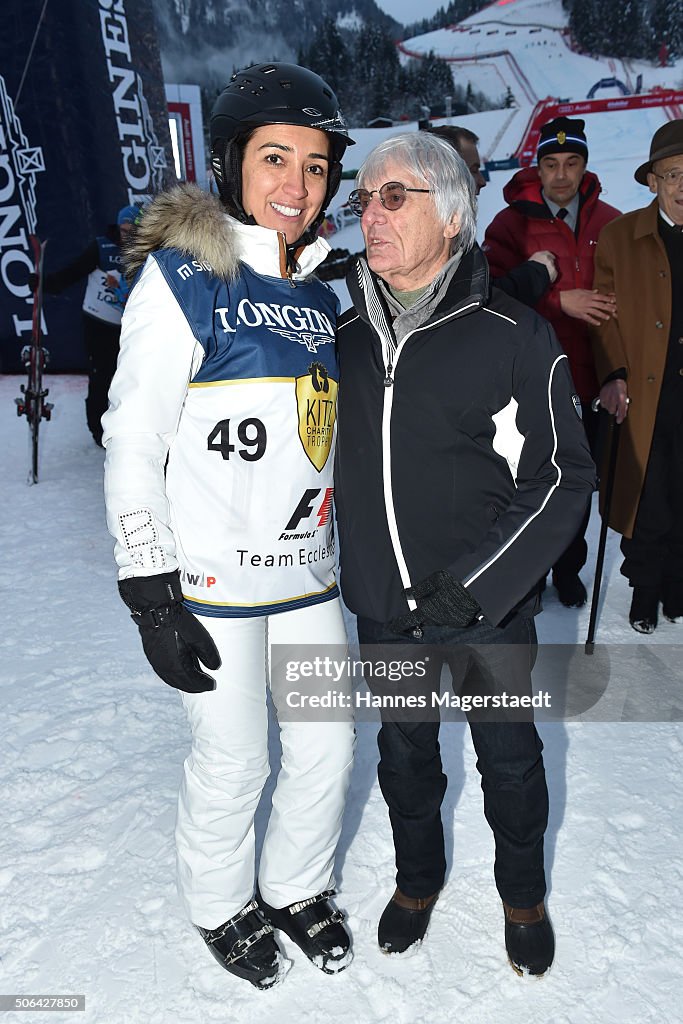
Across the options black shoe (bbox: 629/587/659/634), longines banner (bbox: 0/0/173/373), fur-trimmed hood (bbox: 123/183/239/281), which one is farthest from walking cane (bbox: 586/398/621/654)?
longines banner (bbox: 0/0/173/373)

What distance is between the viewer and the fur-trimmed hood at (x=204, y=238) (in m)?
1.84

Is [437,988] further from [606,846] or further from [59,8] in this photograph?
[59,8]

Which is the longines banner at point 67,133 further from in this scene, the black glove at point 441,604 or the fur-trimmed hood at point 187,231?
the black glove at point 441,604

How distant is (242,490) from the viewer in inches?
73.7

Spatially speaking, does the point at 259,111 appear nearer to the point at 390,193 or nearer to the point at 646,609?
the point at 390,193

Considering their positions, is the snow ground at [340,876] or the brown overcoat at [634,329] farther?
the brown overcoat at [634,329]

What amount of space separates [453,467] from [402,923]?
51.2 inches

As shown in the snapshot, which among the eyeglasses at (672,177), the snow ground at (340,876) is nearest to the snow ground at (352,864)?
the snow ground at (340,876)

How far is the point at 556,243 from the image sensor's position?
3869mm

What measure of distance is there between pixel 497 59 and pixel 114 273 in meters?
9.84

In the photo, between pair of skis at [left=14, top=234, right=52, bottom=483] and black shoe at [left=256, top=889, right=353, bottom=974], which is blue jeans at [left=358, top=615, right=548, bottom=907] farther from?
pair of skis at [left=14, top=234, right=52, bottom=483]

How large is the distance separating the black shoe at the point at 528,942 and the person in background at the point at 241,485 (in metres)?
0.47

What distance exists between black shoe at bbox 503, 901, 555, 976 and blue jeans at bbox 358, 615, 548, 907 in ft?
0.12

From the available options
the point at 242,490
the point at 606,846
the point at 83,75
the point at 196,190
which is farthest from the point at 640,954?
the point at 83,75
